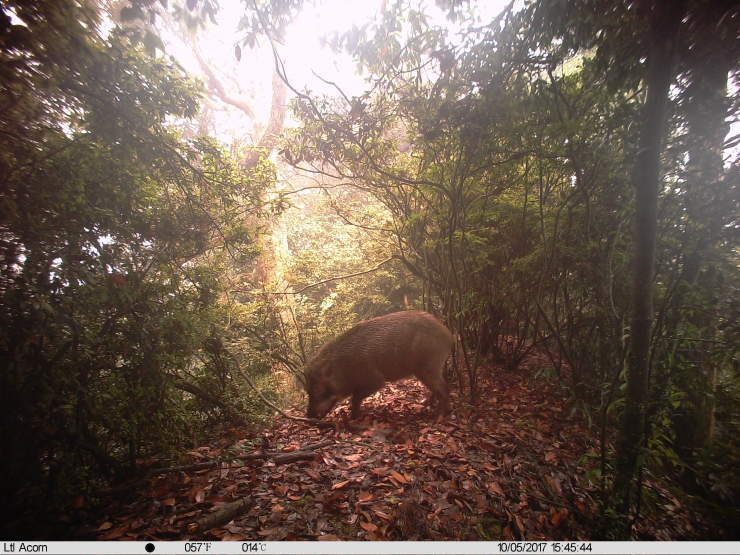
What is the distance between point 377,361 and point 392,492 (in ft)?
5.57

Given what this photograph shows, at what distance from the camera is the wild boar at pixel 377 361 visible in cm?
394

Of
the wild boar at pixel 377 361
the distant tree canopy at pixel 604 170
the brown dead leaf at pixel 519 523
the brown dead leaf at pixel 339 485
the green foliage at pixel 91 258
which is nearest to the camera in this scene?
the green foliage at pixel 91 258

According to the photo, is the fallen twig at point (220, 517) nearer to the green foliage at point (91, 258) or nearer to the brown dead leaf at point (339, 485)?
the brown dead leaf at point (339, 485)

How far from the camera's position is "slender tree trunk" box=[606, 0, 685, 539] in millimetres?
1857

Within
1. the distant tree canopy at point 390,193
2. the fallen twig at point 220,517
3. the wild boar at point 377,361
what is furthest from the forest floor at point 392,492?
the wild boar at point 377,361

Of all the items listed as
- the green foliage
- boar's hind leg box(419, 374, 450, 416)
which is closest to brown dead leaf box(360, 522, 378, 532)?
the green foliage

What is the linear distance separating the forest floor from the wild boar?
1.40ft

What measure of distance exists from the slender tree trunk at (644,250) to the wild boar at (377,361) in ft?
7.47

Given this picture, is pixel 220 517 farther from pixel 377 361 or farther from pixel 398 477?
pixel 377 361

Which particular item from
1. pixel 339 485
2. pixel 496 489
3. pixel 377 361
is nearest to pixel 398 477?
pixel 339 485

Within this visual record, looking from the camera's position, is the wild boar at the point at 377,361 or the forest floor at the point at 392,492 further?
the wild boar at the point at 377,361

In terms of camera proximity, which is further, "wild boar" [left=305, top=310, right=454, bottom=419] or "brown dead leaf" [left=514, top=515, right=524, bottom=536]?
"wild boar" [left=305, top=310, right=454, bottom=419]

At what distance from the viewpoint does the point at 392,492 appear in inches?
98.8

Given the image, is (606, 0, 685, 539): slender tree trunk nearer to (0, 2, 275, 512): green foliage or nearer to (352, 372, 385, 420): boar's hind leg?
(352, 372, 385, 420): boar's hind leg
